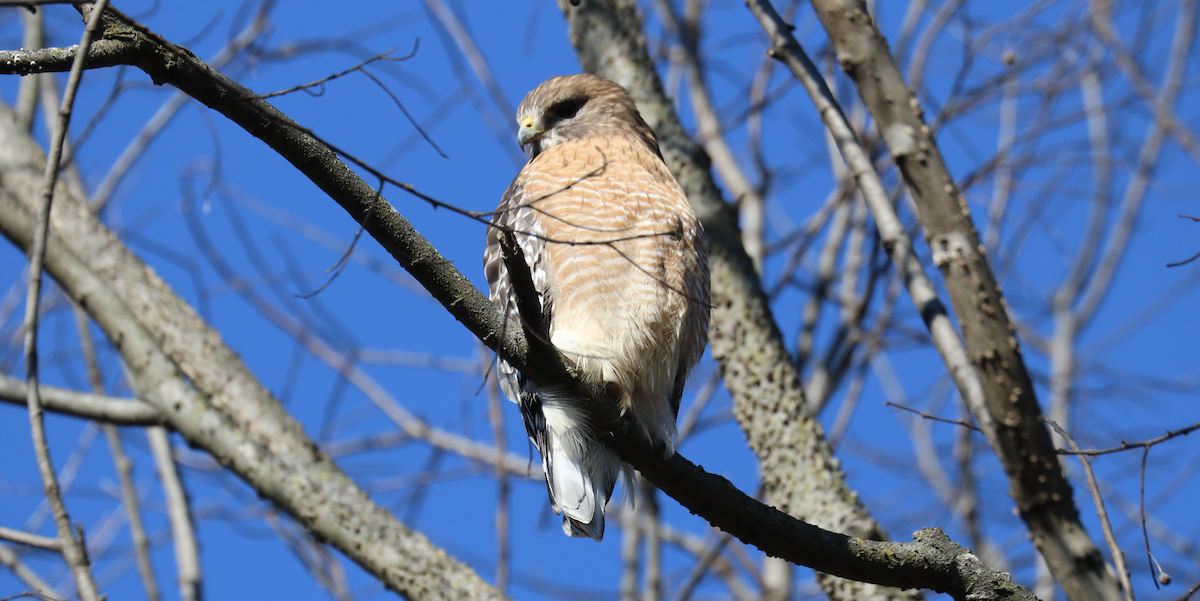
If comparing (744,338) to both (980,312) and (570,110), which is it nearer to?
(980,312)

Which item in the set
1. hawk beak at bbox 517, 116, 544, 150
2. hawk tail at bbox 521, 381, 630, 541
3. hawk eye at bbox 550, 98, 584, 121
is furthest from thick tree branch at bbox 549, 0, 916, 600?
hawk tail at bbox 521, 381, 630, 541

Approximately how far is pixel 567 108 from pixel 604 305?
1.43 m

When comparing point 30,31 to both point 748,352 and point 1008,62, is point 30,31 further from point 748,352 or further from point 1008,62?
point 1008,62

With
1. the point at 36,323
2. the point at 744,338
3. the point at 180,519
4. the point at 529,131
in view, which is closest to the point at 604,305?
the point at 744,338

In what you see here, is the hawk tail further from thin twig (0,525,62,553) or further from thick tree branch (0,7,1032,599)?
thin twig (0,525,62,553)

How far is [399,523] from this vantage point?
3.39 metres

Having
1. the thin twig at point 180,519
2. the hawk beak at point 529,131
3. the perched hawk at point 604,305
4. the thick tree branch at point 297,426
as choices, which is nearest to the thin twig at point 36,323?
the thick tree branch at point 297,426

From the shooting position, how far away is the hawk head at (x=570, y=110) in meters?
3.97

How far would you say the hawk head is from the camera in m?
3.97

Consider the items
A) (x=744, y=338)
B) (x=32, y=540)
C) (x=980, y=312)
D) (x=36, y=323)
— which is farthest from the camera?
(x=744, y=338)

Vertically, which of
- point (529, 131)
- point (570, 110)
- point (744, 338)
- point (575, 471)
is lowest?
point (575, 471)

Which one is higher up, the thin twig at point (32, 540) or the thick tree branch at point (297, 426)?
the thick tree branch at point (297, 426)

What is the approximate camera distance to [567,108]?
412 cm

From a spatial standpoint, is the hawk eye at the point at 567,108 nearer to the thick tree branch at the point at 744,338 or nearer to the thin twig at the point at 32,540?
the thick tree branch at the point at 744,338
